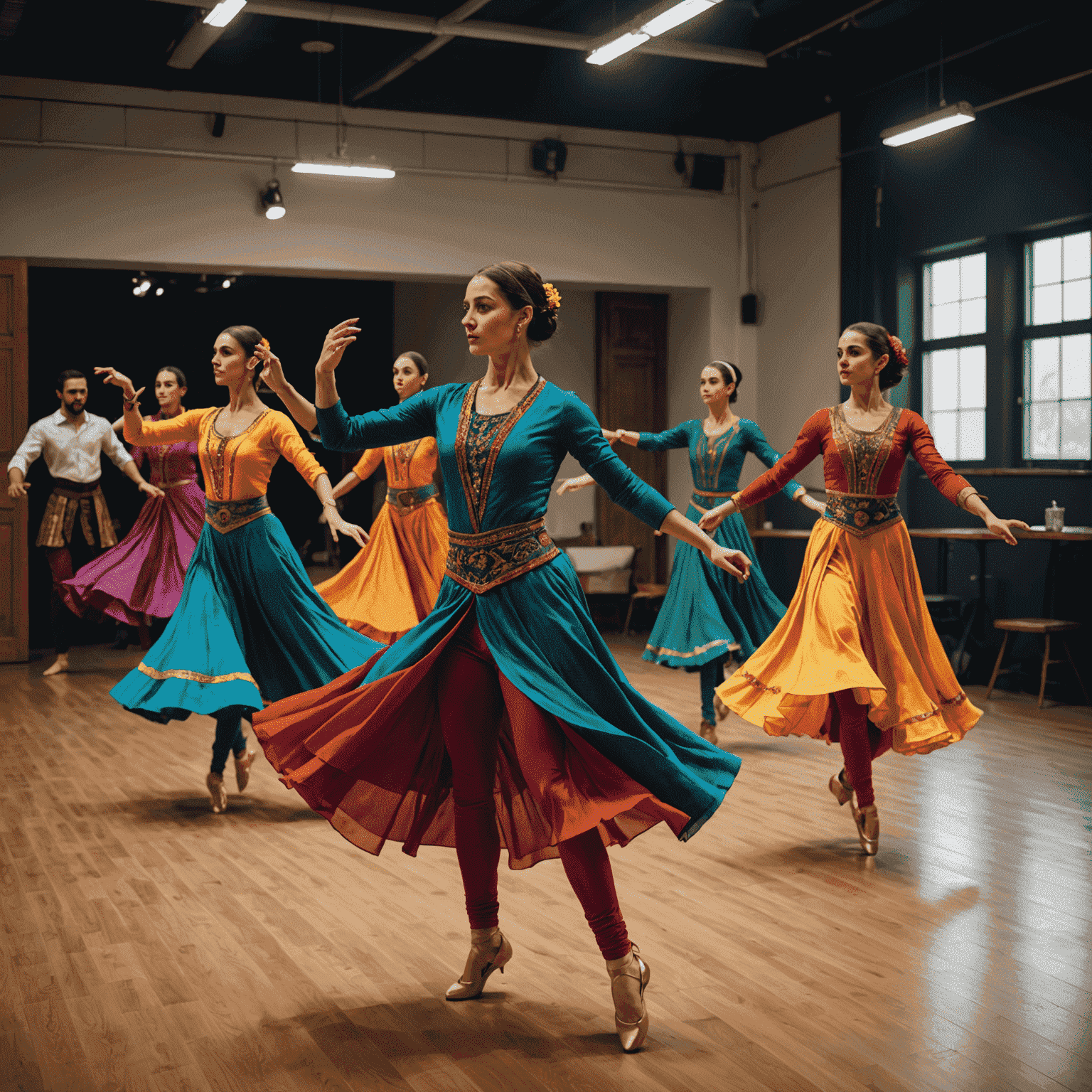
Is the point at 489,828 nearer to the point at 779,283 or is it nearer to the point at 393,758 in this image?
the point at 393,758

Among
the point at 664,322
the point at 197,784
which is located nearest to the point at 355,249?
the point at 664,322

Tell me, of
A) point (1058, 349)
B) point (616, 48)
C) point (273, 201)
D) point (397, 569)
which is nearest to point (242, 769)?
point (397, 569)

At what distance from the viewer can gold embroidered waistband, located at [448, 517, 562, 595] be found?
2.39 m

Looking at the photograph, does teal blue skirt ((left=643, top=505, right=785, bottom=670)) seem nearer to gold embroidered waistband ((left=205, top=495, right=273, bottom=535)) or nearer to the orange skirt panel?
gold embroidered waistband ((left=205, top=495, right=273, bottom=535))

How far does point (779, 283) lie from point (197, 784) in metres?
6.81

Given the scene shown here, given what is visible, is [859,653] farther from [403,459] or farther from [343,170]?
[343,170]

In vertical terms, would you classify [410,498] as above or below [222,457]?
below

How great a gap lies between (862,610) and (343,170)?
5.48 m

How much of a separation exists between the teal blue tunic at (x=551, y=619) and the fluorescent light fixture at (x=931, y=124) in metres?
5.48

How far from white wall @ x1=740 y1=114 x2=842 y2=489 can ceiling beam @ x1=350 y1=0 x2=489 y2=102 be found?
115 inches

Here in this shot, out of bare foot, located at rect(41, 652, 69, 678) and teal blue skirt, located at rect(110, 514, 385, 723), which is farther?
bare foot, located at rect(41, 652, 69, 678)

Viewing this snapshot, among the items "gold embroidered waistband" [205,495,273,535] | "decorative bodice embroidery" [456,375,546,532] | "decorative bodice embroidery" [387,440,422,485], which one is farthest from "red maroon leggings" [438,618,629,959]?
"decorative bodice embroidery" [387,440,422,485]

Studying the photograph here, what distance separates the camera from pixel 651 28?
649 centimetres

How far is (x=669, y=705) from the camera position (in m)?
6.45
